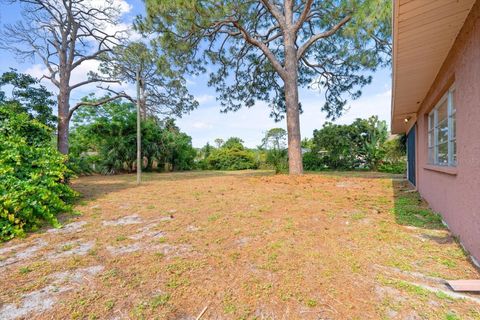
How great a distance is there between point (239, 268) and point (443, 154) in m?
4.28

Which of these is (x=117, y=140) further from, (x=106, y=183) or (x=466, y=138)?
(x=466, y=138)

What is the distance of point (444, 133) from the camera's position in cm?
403

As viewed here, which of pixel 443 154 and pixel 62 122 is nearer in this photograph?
pixel 443 154

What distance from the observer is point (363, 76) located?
1135 cm

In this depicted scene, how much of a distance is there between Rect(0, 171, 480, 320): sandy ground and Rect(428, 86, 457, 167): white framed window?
107 centimetres

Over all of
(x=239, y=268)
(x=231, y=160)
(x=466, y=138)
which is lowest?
(x=239, y=268)

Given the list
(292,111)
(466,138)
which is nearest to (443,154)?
(466,138)

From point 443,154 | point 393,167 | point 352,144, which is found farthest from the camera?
point 352,144

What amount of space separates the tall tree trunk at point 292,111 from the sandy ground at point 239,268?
5.44m

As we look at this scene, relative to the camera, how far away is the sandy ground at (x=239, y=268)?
5.30ft

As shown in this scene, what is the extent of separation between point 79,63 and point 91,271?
14.1m

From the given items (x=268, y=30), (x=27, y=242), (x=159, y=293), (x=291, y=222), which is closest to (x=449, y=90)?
(x=291, y=222)

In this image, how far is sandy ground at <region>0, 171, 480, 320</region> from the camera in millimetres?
1615

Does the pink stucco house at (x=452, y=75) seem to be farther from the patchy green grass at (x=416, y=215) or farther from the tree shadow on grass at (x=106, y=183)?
the tree shadow on grass at (x=106, y=183)
